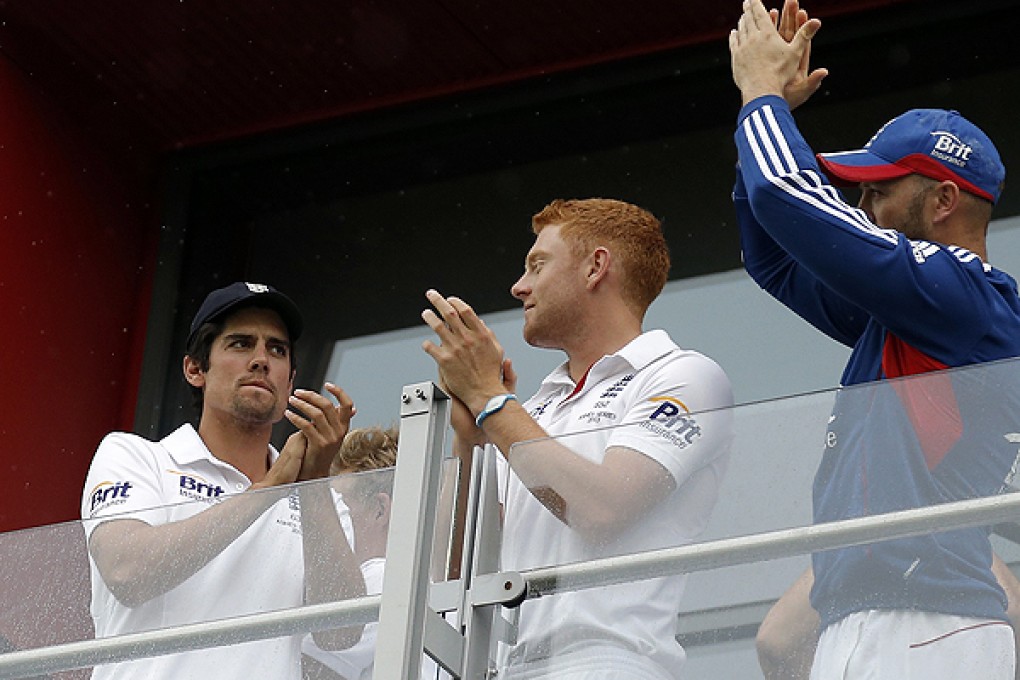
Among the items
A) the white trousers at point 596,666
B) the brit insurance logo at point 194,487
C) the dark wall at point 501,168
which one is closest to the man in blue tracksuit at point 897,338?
the white trousers at point 596,666

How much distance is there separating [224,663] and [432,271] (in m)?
4.29

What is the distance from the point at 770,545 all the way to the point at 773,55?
49.9 inches

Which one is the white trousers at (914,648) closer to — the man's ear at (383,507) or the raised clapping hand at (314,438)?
the man's ear at (383,507)

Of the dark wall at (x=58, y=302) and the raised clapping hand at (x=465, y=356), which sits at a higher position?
the dark wall at (x=58, y=302)

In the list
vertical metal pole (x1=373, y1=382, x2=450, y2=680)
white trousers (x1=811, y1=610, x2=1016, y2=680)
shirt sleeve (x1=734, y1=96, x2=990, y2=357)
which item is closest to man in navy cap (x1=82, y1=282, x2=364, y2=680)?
vertical metal pole (x1=373, y1=382, x2=450, y2=680)

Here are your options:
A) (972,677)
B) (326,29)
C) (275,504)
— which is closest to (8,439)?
(326,29)

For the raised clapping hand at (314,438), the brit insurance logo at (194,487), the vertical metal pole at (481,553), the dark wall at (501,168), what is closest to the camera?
the vertical metal pole at (481,553)

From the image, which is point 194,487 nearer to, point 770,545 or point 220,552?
point 220,552

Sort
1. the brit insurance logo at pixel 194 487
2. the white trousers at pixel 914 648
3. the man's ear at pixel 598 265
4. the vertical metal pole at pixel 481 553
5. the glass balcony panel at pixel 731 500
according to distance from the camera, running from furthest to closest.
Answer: the brit insurance logo at pixel 194 487, the man's ear at pixel 598 265, the vertical metal pole at pixel 481 553, the glass balcony panel at pixel 731 500, the white trousers at pixel 914 648

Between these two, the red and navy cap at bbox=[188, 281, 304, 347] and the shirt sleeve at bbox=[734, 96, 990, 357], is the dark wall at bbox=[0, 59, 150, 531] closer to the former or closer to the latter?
the red and navy cap at bbox=[188, 281, 304, 347]

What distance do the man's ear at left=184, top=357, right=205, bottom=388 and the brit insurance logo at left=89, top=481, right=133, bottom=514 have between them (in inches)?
30.3

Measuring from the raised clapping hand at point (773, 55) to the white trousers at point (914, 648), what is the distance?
1276 mm

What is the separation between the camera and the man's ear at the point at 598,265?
180 inches

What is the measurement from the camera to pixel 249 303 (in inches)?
210
